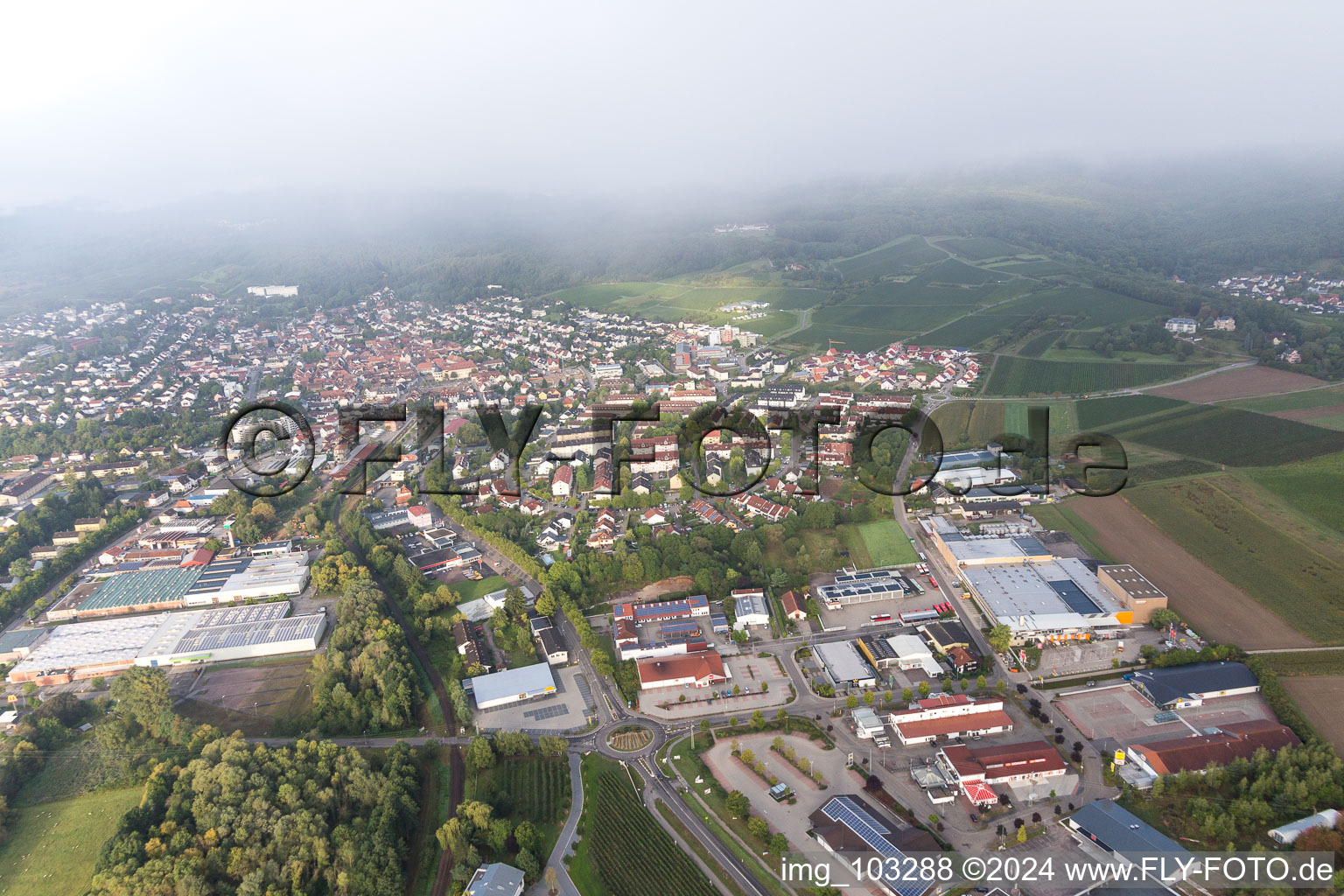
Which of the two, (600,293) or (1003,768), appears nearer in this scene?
(1003,768)

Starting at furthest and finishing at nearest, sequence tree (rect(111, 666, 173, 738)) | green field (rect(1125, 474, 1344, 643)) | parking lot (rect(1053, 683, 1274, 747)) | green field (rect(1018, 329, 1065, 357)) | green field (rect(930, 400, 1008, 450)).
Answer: green field (rect(1018, 329, 1065, 357)) → green field (rect(930, 400, 1008, 450)) → green field (rect(1125, 474, 1344, 643)) → tree (rect(111, 666, 173, 738)) → parking lot (rect(1053, 683, 1274, 747))

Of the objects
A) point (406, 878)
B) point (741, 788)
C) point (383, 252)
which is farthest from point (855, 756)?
point (383, 252)

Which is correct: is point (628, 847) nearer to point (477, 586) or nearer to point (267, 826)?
point (267, 826)

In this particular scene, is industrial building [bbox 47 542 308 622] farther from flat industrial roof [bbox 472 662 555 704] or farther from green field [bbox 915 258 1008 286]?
green field [bbox 915 258 1008 286]

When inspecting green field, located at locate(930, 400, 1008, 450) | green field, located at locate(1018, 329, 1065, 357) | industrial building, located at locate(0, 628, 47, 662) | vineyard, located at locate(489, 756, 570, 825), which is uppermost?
green field, located at locate(1018, 329, 1065, 357)

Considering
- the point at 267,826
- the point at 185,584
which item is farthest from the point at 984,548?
the point at 185,584

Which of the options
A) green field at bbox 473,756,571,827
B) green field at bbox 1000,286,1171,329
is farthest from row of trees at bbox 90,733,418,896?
green field at bbox 1000,286,1171,329
